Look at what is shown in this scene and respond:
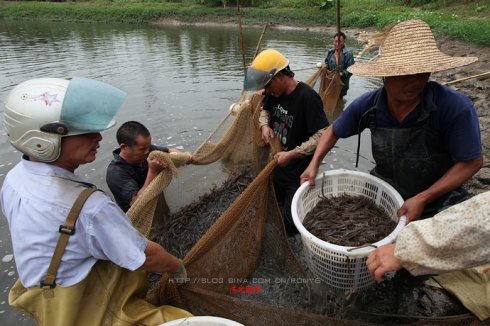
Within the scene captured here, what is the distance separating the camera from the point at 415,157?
2377mm

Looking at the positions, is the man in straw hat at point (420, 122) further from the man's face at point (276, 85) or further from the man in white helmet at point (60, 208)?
the man in white helmet at point (60, 208)

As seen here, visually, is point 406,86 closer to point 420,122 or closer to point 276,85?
point 420,122

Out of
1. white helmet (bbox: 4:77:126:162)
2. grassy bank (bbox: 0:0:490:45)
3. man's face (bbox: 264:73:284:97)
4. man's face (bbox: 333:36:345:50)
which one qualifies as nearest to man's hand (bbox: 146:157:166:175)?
white helmet (bbox: 4:77:126:162)

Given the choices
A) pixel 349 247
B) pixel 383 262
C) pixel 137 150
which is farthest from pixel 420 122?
pixel 137 150

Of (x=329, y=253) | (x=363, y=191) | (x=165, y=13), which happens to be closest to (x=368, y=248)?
(x=329, y=253)

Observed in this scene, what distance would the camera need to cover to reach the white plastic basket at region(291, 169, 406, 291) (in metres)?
2.04

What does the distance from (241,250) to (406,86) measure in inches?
73.5

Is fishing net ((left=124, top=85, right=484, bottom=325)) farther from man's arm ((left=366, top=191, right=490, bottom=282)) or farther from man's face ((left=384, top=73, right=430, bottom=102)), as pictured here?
man's face ((left=384, top=73, right=430, bottom=102))

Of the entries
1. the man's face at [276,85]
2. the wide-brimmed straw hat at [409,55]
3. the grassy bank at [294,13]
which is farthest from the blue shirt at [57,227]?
the grassy bank at [294,13]

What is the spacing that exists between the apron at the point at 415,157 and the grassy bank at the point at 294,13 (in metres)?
14.9

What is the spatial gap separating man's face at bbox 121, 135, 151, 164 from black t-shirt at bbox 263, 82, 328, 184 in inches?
58.1

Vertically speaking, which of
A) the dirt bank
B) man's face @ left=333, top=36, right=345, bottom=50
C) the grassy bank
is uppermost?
the grassy bank

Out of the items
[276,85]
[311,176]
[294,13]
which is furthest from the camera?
[294,13]

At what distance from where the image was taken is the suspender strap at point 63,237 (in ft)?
4.88
